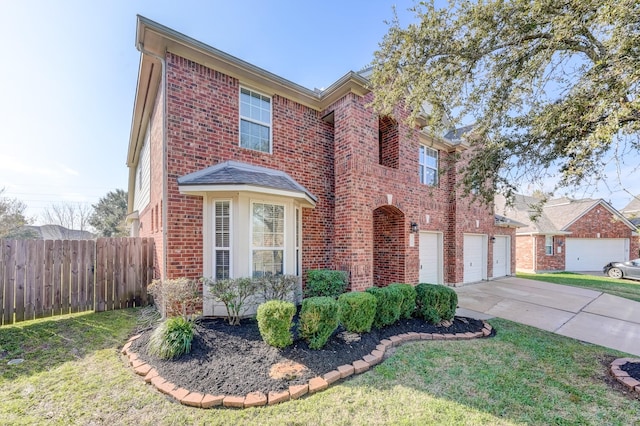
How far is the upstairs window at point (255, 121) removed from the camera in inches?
275

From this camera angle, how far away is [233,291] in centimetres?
543

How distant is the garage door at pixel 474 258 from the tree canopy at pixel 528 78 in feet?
23.3

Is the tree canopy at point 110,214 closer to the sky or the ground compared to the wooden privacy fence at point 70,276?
closer to the sky

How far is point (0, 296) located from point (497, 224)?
18.5m

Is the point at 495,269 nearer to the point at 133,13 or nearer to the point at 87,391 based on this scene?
the point at 87,391

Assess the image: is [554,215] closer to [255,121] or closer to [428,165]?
[428,165]

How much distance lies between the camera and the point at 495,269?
558 inches

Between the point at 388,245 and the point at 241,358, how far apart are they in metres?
6.57

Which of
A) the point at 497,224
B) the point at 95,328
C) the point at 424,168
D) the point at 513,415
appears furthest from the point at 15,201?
the point at 497,224

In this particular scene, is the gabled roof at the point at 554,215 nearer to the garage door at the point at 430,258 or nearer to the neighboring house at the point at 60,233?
the garage door at the point at 430,258

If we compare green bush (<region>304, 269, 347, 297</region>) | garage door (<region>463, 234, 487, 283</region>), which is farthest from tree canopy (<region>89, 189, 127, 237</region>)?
garage door (<region>463, 234, 487, 283</region>)

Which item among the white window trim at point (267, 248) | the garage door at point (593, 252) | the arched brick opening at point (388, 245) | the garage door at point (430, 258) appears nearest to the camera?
the white window trim at point (267, 248)

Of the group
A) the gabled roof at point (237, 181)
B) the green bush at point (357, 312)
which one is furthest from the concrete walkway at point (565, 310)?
the gabled roof at point (237, 181)

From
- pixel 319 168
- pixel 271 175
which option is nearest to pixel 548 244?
pixel 319 168
